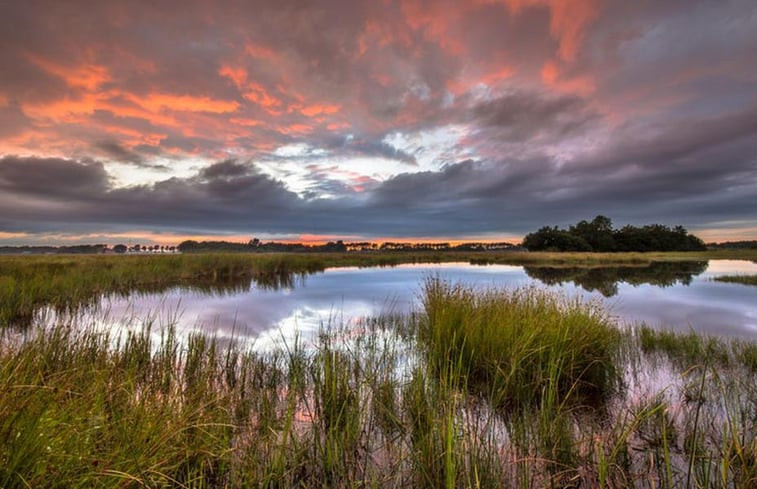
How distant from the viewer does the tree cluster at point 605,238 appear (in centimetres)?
9394

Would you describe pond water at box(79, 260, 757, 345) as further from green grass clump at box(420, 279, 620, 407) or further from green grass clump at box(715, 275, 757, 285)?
green grass clump at box(715, 275, 757, 285)

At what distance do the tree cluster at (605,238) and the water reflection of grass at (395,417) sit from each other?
98.9 m

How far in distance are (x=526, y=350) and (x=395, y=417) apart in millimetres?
2568

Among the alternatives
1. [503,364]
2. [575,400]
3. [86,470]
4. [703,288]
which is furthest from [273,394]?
[703,288]

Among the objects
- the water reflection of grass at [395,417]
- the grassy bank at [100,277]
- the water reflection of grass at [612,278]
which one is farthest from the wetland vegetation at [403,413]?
the water reflection of grass at [612,278]

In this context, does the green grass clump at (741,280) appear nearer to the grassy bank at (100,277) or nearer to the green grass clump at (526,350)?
the green grass clump at (526,350)

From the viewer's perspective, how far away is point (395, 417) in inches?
143

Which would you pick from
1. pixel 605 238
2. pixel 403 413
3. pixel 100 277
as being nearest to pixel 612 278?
pixel 403 413

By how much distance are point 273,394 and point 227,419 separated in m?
0.91

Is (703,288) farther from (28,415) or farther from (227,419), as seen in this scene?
(28,415)

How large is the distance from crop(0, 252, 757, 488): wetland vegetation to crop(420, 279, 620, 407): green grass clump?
4 cm

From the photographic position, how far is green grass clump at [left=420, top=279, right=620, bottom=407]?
4730 mm

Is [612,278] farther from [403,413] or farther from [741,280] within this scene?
[403,413]

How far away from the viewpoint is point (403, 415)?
12.8 feet
